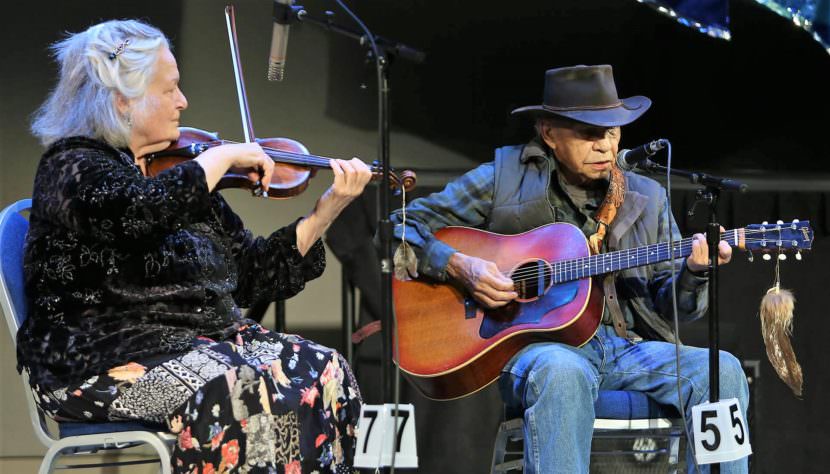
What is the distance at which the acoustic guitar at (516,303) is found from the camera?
9.18 ft

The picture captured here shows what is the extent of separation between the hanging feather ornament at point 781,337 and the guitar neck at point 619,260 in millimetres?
220

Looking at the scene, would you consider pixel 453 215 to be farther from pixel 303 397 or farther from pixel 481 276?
pixel 303 397

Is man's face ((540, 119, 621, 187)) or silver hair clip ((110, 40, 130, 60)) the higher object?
silver hair clip ((110, 40, 130, 60))

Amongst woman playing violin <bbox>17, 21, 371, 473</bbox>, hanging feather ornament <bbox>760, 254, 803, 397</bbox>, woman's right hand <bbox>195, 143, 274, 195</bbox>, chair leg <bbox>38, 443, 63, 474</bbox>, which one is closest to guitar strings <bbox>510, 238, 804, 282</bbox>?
hanging feather ornament <bbox>760, 254, 803, 397</bbox>

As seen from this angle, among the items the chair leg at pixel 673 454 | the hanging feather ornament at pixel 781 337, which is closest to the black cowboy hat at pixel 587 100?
the hanging feather ornament at pixel 781 337

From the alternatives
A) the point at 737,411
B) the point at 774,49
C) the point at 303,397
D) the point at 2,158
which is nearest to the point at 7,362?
the point at 2,158

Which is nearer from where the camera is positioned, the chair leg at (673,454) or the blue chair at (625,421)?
the blue chair at (625,421)

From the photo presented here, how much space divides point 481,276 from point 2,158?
6.39ft

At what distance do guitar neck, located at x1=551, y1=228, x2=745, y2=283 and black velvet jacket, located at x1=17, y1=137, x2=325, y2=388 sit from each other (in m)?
1.03

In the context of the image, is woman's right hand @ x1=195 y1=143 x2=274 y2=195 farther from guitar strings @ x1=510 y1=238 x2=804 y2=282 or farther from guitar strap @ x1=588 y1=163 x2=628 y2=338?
guitar strap @ x1=588 y1=163 x2=628 y2=338

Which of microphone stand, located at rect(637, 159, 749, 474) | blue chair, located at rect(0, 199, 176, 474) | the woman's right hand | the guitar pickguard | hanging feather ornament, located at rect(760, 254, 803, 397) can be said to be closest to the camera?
blue chair, located at rect(0, 199, 176, 474)

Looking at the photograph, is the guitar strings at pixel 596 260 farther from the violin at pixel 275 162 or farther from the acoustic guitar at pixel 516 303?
the violin at pixel 275 162

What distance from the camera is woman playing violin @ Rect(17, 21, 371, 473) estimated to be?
2150mm

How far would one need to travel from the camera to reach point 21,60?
3.66 meters
